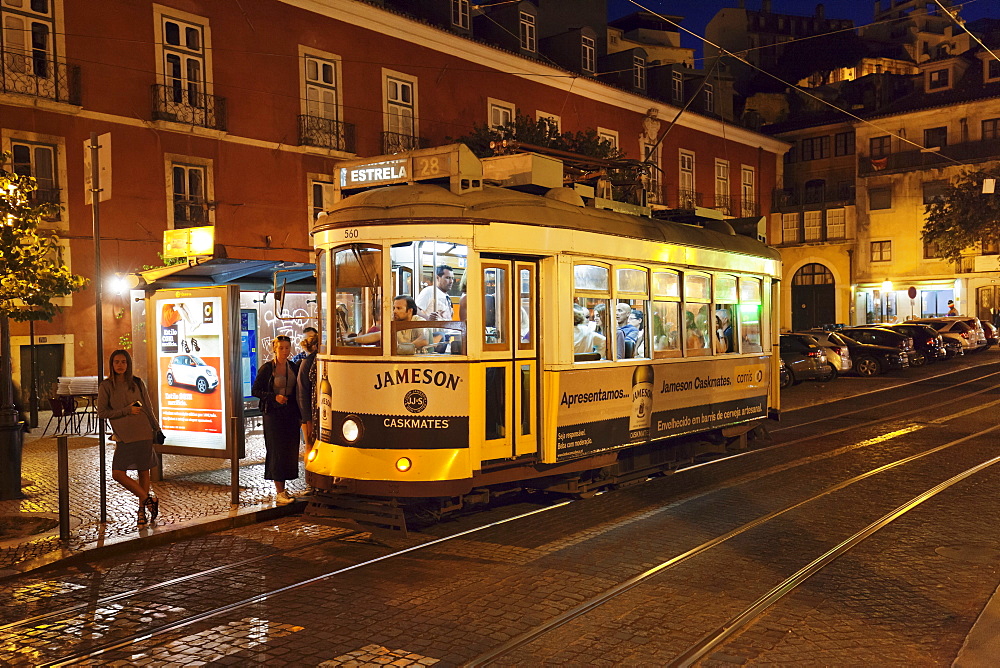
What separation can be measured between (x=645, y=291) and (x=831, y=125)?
44.6 meters

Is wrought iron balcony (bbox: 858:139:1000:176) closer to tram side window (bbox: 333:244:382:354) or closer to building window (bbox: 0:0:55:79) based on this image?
building window (bbox: 0:0:55:79)

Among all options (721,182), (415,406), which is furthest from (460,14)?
(415,406)

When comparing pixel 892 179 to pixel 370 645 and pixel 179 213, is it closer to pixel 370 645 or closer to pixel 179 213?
pixel 179 213

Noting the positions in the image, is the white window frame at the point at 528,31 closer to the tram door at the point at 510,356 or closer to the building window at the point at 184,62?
the building window at the point at 184,62

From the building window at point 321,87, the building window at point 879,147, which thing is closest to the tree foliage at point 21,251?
the building window at point 321,87

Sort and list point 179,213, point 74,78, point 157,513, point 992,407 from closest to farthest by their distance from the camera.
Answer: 1. point 157,513
2. point 992,407
3. point 74,78
4. point 179,213

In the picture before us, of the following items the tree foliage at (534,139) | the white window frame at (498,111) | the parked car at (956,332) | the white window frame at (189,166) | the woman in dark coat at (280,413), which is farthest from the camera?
the parked car at (956,332)

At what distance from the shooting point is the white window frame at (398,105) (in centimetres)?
2686

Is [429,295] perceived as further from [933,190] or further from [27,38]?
[933,190]

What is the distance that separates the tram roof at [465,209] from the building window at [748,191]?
3729cm

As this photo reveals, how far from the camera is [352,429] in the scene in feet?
25.7

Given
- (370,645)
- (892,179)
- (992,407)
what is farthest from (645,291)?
(892,179)

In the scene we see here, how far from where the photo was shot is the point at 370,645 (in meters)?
5.37

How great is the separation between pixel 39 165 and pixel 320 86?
8.29 m
